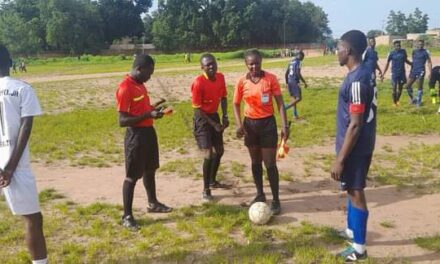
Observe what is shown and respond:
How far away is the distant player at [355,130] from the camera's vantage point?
4.17 metres

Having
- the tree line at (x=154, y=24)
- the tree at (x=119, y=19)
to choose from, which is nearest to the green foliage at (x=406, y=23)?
the tree line at (x=154, y=24)

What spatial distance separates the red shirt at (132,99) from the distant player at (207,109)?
111cm

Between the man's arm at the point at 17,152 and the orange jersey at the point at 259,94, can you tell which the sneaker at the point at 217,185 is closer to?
the orange jersey at the point at 259,94

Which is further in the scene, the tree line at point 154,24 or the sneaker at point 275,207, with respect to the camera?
the tree line at point 154,24

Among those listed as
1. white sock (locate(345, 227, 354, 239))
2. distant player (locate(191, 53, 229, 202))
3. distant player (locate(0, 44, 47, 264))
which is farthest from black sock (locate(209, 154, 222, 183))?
distant player (locate(0, 44, 47, 264))

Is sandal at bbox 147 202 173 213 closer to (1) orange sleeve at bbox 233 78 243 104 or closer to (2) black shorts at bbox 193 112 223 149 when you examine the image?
(2) black shorts at bbox 193 112 223 149

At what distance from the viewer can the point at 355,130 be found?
4164 mm

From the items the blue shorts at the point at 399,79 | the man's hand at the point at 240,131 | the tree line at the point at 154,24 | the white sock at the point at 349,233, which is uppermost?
the tree line at the point at 154,24

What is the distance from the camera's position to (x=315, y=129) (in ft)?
37.1

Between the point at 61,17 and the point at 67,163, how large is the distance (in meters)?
85.1

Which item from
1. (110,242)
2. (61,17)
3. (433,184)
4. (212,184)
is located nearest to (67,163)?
(212,184)

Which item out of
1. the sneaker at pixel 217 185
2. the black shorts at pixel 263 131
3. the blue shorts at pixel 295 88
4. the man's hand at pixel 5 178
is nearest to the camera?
the man's hand at pixel 5 178

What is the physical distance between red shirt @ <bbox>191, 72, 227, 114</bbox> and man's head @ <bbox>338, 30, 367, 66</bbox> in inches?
96.6

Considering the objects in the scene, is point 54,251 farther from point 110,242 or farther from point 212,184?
point 212,184
